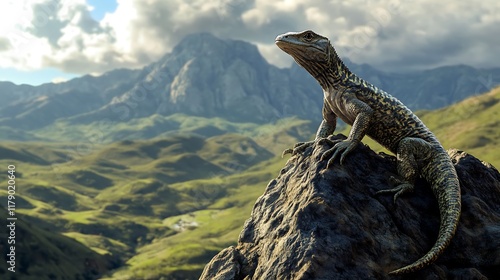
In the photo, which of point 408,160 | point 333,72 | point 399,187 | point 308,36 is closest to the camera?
point 399,187

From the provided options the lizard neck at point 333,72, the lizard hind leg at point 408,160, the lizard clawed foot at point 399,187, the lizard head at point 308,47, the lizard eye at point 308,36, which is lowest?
the lizard clawed foot at point 399,187

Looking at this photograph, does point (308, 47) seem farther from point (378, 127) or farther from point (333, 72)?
point (378, 127)

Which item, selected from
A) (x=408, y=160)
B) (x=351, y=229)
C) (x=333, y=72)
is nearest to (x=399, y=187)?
(x=408, y=160)

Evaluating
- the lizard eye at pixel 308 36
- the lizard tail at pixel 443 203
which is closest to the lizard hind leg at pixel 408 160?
the lizard tail at pixel 443 203

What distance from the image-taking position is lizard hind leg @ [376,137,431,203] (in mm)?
14780

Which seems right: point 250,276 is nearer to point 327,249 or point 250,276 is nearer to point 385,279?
point 327,249

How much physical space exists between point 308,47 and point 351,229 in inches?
265

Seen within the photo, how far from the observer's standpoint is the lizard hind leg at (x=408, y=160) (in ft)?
48.5

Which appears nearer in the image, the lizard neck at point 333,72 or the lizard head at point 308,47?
the lizard head at point 308,47

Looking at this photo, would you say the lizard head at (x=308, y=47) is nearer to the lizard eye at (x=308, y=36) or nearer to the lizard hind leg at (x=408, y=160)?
the lizard eye at (x=308, y=36)

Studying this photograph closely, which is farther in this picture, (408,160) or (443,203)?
(408,160)

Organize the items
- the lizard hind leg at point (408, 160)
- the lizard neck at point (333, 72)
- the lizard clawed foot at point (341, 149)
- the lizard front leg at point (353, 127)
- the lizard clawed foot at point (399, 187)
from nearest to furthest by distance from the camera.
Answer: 1. the lizard clawed foot at point (399, 187)
2. the lizard clawed foot at point (341, 149)
3. the lizard front leg at point (353, 127)
4. the lizard hind leg at point (408, 160)
5. the lizard neck at point (333, 72)

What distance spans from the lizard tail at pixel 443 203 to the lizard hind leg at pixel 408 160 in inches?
22.6

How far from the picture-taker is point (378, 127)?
53.5 feet
